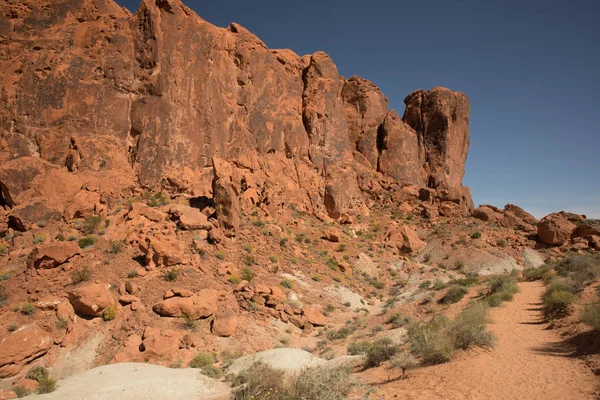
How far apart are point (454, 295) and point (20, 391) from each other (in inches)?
699

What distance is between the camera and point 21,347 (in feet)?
35.7

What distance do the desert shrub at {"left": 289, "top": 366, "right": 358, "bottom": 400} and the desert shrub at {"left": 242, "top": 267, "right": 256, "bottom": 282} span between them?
960 centimetres

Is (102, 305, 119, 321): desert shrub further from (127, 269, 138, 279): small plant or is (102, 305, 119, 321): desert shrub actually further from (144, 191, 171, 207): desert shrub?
(144, 191, 171, 207): desert shrub

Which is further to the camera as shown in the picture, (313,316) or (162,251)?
(313,316)

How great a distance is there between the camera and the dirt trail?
7.23 metres

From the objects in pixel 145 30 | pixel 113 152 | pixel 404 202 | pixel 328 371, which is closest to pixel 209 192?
pixel 113 152

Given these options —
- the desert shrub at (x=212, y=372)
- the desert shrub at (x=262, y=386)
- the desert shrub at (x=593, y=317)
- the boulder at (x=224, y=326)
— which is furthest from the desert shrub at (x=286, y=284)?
the desert shrub at (x=593, y=317)

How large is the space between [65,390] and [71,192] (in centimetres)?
1336

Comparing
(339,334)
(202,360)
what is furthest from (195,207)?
(339,334)

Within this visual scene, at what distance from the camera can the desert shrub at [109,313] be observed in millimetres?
12875

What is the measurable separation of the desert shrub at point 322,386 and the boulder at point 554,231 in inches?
1332

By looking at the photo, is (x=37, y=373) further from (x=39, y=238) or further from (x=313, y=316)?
(x=313, y=316)

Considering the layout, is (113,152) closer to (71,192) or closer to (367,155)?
(71,192)

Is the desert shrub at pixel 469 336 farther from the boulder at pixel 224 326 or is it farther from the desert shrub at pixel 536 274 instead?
the desert shrub at pixel 536 274
